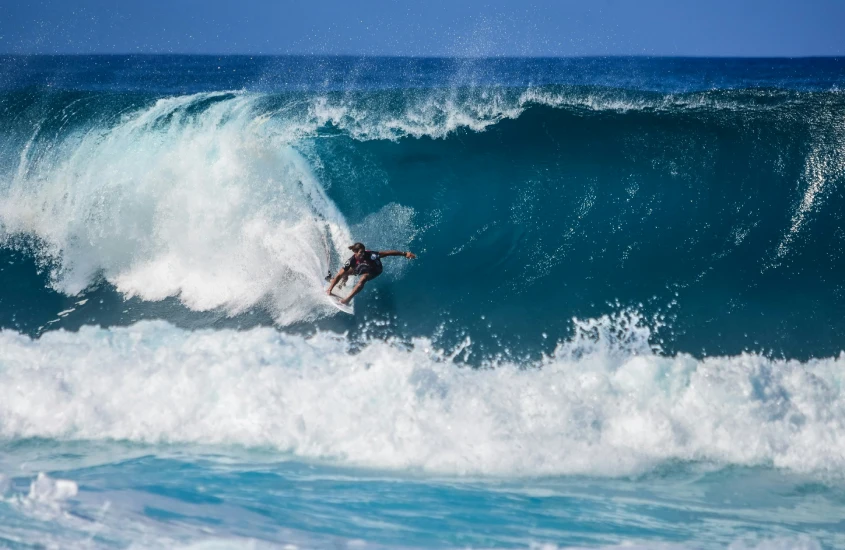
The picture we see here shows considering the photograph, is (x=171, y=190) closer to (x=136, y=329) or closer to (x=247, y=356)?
(x=136, y=329)

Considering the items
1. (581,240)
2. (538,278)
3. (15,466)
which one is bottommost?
(15,466)

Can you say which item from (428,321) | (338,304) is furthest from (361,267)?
(428,321)

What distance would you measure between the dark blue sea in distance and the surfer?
0.39m

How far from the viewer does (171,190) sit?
33.6 ft

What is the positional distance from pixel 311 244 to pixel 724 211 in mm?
5506

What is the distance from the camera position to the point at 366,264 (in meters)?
8.41

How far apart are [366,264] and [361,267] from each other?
7 cm

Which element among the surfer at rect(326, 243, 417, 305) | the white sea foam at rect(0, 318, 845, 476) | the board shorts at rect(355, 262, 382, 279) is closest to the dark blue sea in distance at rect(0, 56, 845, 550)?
the white sea foam at rect(0, 318, 845, 476)

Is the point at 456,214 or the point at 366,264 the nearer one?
the point at 366,264

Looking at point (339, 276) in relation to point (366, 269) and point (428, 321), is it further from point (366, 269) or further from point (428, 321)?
point (428, 321)

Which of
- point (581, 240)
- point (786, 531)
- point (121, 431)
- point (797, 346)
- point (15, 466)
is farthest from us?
point (581, 240)

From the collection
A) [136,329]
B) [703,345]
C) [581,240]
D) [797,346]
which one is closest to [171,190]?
[136,329]

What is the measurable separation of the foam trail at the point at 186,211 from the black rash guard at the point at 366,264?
66 centimetres

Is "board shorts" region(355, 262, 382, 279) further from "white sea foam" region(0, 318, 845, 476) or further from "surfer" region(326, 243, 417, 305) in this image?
"white sea foam" region(0, 318, 845, 476)
